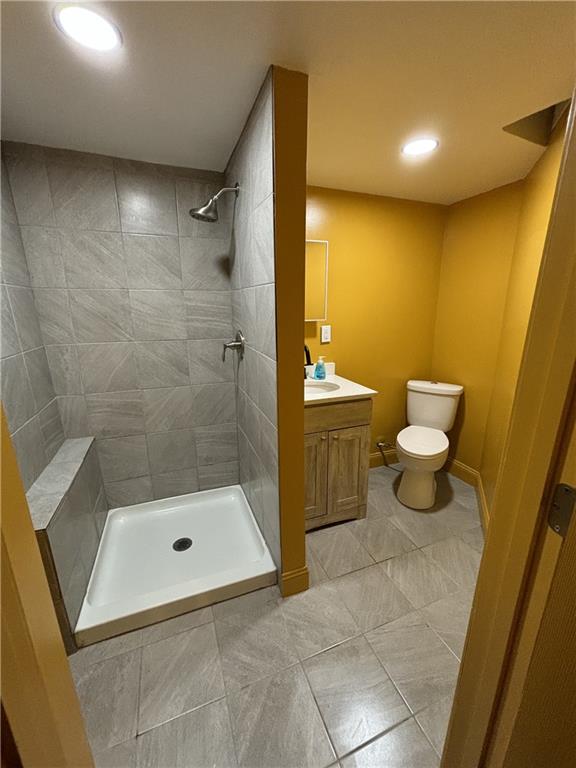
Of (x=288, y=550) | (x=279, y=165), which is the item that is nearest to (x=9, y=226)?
(x=279, y=165)

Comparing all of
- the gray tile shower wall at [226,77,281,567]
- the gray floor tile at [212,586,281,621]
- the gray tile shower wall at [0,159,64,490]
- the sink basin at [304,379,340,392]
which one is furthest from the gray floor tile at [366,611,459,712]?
the gray tile shower wall at [0,159,64,490]

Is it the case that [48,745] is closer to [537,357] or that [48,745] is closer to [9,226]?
[537,357]

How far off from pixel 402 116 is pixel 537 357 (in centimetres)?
131

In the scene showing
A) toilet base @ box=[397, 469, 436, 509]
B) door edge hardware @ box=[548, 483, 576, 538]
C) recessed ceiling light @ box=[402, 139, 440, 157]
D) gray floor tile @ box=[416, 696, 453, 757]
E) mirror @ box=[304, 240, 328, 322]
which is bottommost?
gray floor tile @ box=[416, 696, 453, 757]

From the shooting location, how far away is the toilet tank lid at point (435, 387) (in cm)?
227

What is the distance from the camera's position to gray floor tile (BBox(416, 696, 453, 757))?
97 centimetres

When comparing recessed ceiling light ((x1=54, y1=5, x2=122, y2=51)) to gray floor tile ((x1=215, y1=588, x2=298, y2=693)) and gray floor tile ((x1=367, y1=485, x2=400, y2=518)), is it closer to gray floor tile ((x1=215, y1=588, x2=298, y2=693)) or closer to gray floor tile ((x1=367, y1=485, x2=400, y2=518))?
gray floor tile ((x1=215, y1=588, x2=298, y2=693))

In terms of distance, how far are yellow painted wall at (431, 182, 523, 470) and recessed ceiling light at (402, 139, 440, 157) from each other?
0.76 m

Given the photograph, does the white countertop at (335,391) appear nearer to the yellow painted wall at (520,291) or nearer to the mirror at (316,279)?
the mirror at (316,279)

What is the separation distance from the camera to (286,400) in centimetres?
124

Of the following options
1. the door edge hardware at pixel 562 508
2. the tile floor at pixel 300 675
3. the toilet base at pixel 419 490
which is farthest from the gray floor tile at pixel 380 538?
the door edge hardware at pixel 562 508

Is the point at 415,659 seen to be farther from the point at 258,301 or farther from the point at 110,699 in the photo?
the point at 258,301

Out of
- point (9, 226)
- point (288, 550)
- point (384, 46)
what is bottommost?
point (288, 550)

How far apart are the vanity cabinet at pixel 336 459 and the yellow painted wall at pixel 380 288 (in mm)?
630
